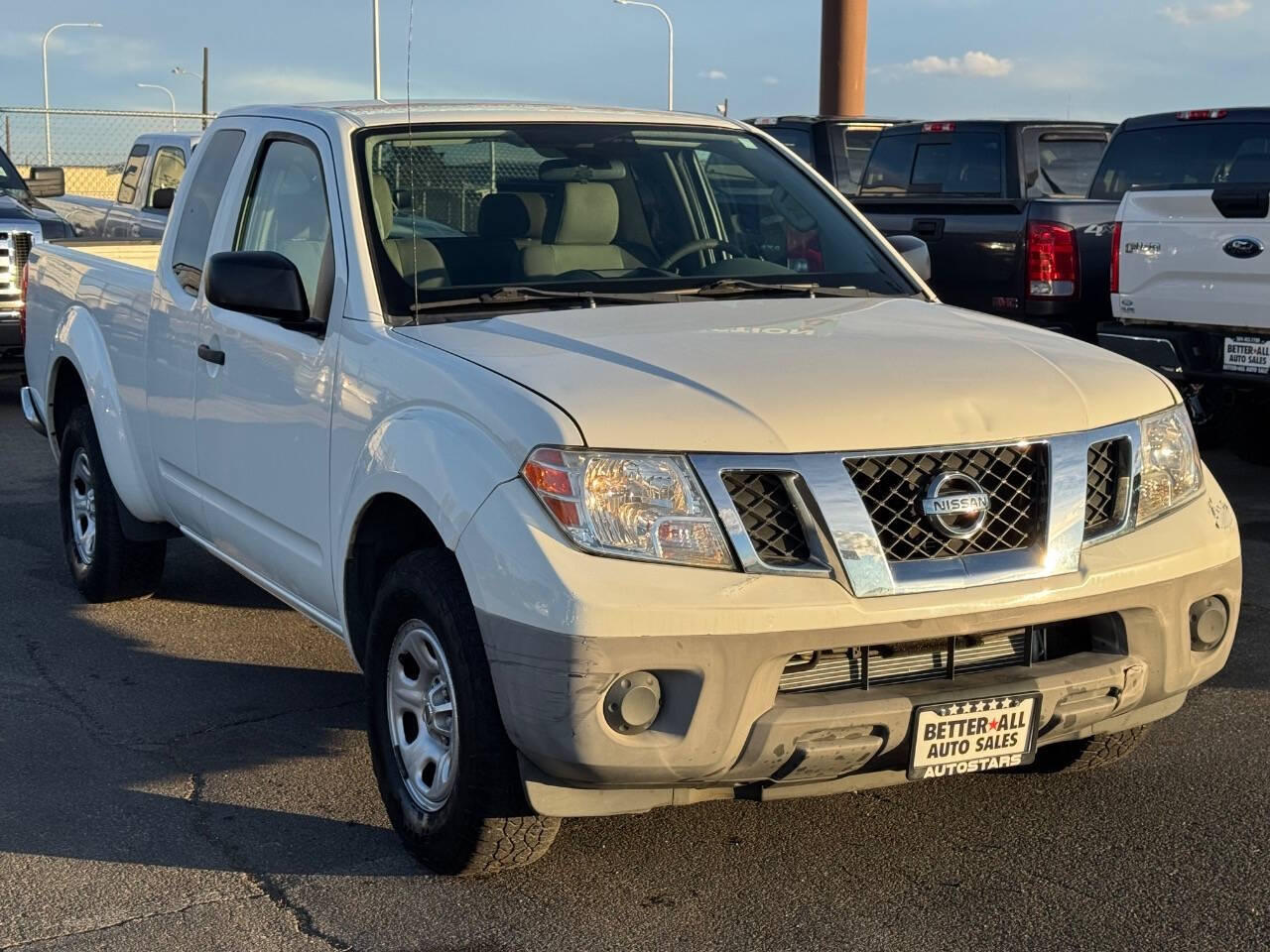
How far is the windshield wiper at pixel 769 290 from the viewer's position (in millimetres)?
4797

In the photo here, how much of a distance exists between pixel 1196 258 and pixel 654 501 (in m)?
5.43

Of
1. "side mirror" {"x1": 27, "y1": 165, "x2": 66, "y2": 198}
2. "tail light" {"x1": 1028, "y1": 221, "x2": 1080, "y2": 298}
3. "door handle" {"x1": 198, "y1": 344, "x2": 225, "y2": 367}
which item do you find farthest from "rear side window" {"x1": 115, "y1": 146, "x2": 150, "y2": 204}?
"door handle" {"x1": 198, "y1": 344, "x2": 225, "y2": 367}

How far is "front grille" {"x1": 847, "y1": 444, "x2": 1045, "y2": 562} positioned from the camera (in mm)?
3543

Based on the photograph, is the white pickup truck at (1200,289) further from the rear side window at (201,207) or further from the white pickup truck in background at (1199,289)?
the rear side window at (201,207)

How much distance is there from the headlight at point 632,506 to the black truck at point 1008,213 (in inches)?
256

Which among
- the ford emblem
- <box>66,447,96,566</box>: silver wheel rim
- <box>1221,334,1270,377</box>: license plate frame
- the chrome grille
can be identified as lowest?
<box>66,447,96,566</box>: silver wheel rim

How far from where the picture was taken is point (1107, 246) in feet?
31.8

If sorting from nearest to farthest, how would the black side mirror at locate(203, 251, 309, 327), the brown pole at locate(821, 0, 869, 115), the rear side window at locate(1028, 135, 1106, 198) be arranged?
1. the black side mirror at locate(203, 251, 309, 327)
2. the rear side window at locate(1028, 135, 1106, 198)
3. the brown pole at locate(821, 0, 869, 115)

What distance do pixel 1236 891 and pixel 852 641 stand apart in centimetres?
119

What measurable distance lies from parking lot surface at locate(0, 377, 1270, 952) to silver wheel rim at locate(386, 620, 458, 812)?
23 centimetres

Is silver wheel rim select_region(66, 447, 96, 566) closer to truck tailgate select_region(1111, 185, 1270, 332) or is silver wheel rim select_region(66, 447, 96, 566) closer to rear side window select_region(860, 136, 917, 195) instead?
truck tailgate select_region(1111, 185, 1270, 332)

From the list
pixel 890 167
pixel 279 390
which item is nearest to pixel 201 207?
pixel 279 390

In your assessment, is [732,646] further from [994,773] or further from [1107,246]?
[1107,246]

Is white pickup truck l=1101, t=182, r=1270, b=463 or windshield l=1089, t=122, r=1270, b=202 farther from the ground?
windshield l=1089, t=122, r=1270, b=202
